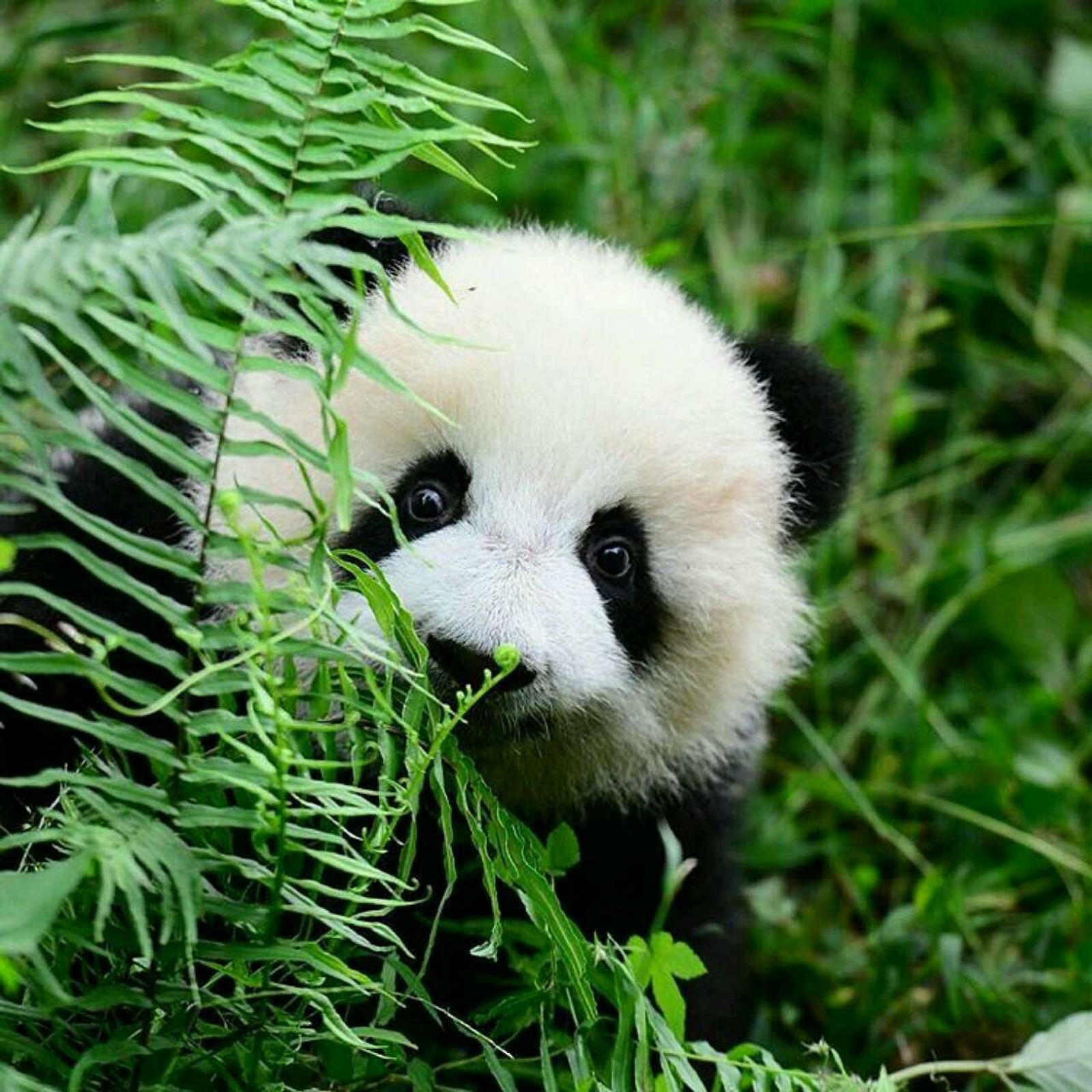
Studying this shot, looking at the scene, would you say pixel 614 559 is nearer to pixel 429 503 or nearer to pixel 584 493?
pixel 584 493

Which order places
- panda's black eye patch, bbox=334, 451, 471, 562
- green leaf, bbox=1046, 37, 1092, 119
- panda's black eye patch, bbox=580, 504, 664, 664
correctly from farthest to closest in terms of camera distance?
1. green leaf, bbox=1046, 37, 1092, 119
2. panda's black eye patch, bbox=580, 504, 664, 664
3. panda's black eye patch, bbox=334, 451, 471, 562

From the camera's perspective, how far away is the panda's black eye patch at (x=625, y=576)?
3.36 metres

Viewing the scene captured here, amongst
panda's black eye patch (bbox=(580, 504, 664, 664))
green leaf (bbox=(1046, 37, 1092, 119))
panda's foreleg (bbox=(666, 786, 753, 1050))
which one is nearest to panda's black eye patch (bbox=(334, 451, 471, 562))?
panda's black eye patch (bbox=(580, 504, 664, 664))

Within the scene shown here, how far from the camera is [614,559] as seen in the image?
340cm

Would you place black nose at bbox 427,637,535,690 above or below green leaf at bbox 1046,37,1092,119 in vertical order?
below

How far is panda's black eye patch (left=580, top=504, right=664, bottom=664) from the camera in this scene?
336cm

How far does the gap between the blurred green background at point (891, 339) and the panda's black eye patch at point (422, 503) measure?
3.82 feet

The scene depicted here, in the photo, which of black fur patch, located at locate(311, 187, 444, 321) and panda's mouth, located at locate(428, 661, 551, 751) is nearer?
panda's mouth, located at locate(428, 661, 551, 751)

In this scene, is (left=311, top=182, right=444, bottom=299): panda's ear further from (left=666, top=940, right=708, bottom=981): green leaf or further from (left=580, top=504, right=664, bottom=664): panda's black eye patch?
(left=666, top=940, right=708, bottom=981): green leaf

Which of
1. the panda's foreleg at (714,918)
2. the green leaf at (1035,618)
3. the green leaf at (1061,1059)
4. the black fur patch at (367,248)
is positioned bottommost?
the panda's foreleg at (714,918)

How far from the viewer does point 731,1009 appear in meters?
4.11

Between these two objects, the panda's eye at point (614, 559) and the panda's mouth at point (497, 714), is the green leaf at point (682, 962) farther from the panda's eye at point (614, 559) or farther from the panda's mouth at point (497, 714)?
the panda's eye at point (614, 559)

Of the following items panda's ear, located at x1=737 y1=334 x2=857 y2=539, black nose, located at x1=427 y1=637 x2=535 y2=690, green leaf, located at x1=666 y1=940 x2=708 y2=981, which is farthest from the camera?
panda's ear, located at x1=737 y1=334 x2=857 y2=539

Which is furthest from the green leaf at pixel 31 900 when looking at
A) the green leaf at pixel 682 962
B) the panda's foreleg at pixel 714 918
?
the panda's foreleg at pixel 714 918
